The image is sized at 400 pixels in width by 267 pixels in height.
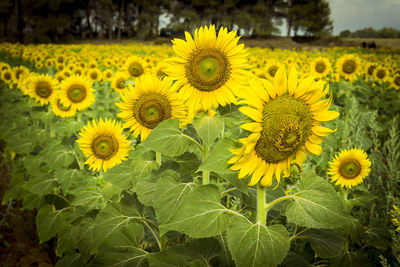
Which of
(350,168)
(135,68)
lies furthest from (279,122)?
(135,68)

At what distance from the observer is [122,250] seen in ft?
6.07

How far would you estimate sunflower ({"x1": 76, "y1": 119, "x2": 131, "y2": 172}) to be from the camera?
2.52 meters

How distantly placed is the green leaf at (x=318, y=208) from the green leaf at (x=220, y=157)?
35cm

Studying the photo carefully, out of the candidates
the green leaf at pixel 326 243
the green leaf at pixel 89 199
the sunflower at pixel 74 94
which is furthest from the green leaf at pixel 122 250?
the sunflower at pixel 74 94

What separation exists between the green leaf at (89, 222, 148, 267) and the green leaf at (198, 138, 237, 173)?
0.77 meters

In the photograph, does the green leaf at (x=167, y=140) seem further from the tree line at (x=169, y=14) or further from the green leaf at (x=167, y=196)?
the tree line at (x=169, y=14)

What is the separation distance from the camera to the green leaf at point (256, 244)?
1282 millimetres

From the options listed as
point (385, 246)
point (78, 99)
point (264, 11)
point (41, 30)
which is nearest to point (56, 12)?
point (41, 30)

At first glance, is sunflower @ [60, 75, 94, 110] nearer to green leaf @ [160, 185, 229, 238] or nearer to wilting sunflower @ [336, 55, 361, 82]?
green leaf @ [160, 185, 229, 238]

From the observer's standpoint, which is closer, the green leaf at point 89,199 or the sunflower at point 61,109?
the green leaf at point 89,199

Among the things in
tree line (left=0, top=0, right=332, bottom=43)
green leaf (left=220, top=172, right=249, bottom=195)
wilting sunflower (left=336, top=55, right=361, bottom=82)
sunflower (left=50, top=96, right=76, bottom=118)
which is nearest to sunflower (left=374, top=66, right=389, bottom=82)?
wilting sunflower (left=336, top=55, right=361, bottom=82)

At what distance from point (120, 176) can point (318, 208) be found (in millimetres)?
1338

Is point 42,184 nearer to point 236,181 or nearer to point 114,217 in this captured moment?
point 114,217

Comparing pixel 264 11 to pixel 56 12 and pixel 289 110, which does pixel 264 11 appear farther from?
pixel 289 110
